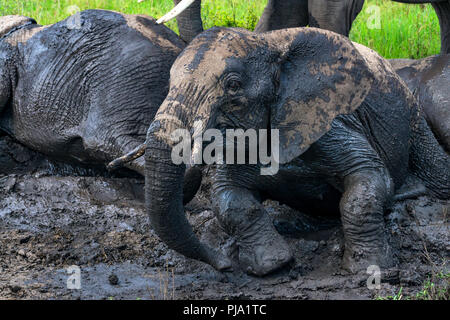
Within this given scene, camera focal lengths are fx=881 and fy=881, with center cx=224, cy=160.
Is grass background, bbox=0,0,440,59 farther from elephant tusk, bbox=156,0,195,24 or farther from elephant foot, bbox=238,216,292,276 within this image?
elephant foot, bbox=238,216,292,276

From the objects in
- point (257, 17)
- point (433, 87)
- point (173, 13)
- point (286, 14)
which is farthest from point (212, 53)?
point (257, 17)

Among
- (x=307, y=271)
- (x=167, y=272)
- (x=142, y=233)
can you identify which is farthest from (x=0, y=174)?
(x=307, y=271)

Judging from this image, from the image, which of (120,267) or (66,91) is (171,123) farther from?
(66,91)

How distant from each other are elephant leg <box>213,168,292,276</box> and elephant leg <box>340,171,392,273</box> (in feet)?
1.04

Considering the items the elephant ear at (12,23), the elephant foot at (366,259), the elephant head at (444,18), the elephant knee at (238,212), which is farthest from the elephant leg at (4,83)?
the elephant head at (444,18)

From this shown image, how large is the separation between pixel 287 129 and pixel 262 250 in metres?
0.64

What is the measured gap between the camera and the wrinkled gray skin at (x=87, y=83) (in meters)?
5.57

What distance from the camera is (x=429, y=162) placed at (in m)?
5.30

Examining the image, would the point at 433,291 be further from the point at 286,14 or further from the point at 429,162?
the point at 286,14

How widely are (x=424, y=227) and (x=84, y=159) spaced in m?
2.30

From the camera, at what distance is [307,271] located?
4477 mm

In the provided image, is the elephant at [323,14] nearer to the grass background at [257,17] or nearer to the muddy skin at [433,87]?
the muddy skin at [433,87]

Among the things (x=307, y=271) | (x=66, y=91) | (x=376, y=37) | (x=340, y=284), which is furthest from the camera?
(x=376, y=37)

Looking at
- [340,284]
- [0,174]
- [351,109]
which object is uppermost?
[351,109]
